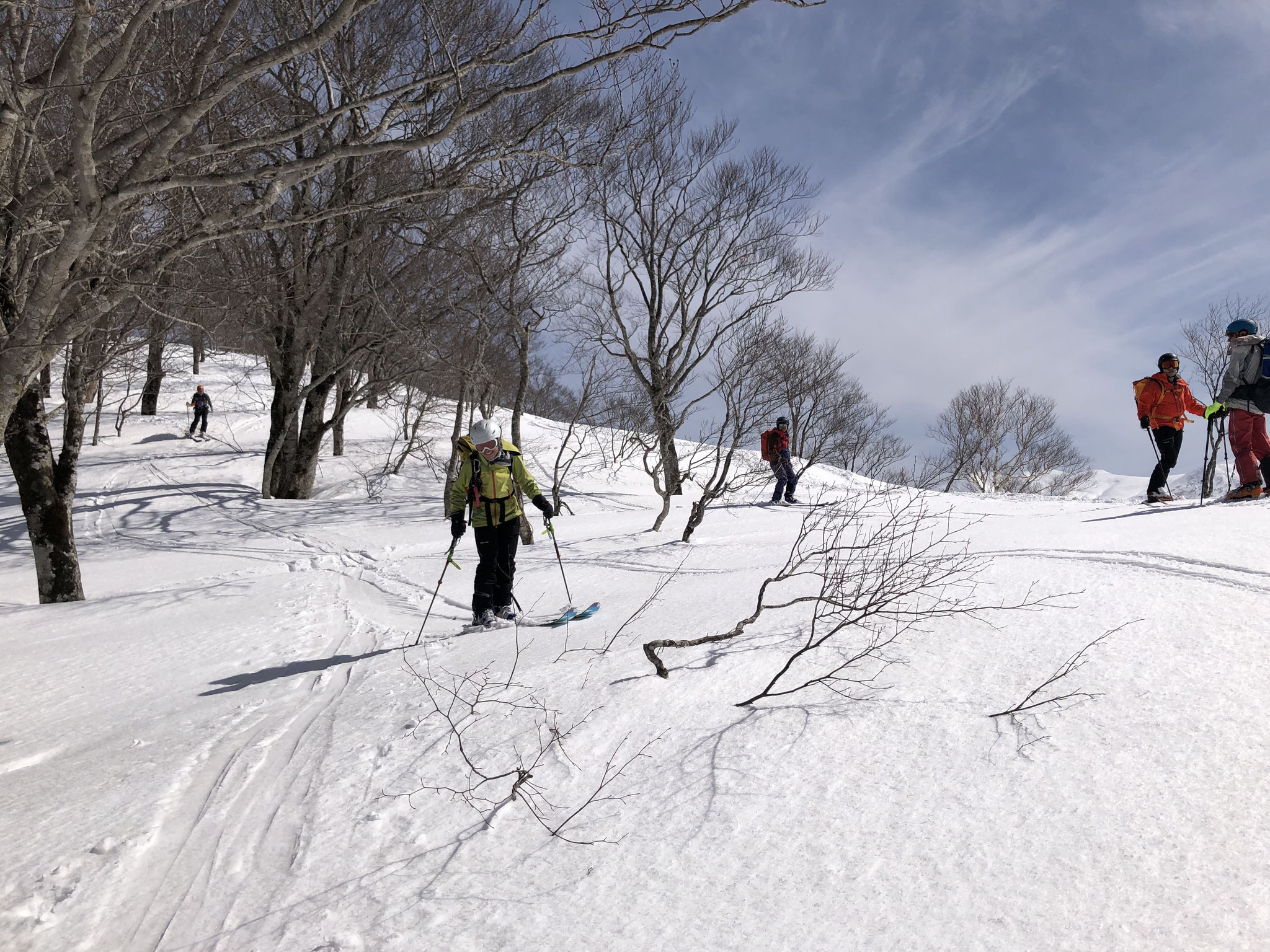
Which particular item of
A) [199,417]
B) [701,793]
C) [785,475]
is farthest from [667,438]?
[199,417]

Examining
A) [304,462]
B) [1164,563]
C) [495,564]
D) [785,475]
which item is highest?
[785,475]

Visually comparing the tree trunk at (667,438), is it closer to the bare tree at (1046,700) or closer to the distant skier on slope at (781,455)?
the distant skier on slope at (781,455)

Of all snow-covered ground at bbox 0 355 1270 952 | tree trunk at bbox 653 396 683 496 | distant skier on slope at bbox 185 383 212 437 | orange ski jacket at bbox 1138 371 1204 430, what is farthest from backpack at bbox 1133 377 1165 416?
distant skier on slope at bbox 185 383 212 437

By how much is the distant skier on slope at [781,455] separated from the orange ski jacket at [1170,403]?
5.70 m

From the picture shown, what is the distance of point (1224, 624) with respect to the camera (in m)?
3.00

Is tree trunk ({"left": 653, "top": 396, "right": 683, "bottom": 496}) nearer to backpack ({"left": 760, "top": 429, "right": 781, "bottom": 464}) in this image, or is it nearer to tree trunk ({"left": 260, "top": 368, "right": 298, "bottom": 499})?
backpack ({"left": 760, "top": 429, "right": 781, "bottom": 464})

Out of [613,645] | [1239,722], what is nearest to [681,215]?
[613,645]

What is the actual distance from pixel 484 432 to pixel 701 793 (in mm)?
4047

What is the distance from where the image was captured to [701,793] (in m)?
2.27

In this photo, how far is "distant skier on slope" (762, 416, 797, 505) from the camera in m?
12.9

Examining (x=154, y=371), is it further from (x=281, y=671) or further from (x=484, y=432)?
(x=281, y=671)

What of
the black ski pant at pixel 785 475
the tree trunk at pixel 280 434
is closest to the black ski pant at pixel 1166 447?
the black ski pant at pixel 785 475

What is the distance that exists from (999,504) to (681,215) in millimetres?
9449

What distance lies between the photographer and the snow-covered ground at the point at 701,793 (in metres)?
1.76
